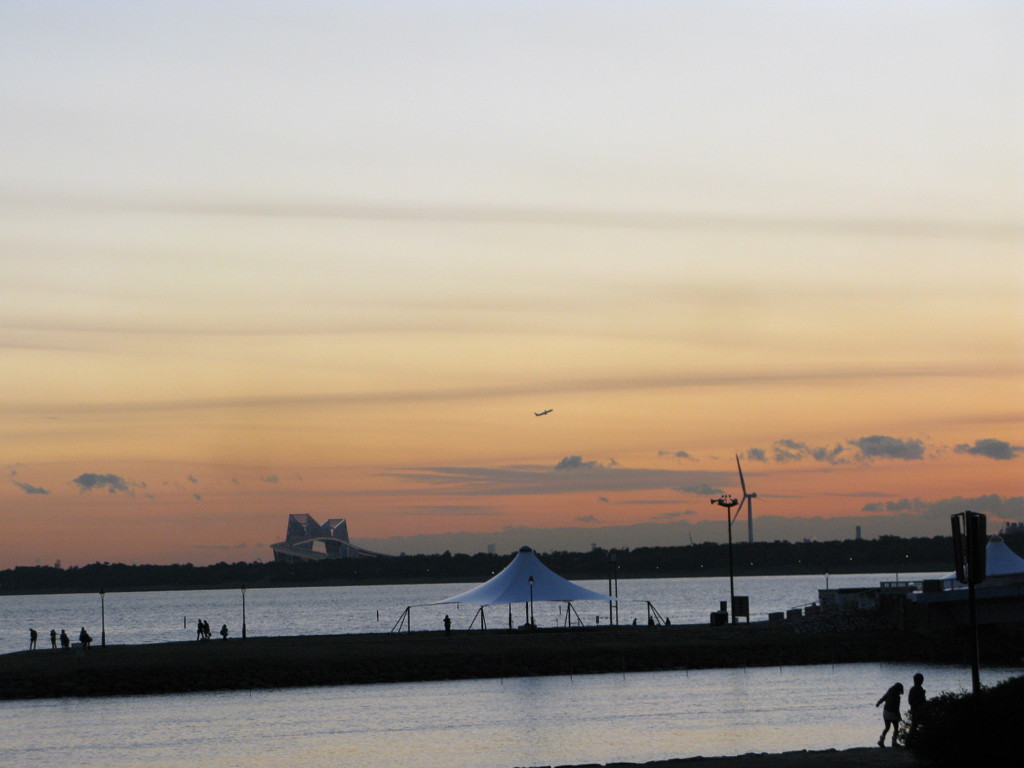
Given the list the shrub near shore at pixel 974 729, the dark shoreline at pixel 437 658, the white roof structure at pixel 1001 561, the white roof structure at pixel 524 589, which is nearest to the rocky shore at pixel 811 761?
the shrub near shore at pixel 974 729

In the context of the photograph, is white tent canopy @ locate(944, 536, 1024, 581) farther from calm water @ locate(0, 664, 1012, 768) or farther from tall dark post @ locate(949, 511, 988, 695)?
tall dark post @ locate(949, 511, 988, 695)

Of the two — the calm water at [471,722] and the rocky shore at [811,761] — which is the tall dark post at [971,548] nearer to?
the rocky shore at [811,761]

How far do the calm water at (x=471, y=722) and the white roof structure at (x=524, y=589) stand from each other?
13.1m

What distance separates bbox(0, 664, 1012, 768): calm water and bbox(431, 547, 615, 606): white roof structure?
13.1m

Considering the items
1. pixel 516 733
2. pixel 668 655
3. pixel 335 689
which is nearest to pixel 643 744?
pixel 516 733

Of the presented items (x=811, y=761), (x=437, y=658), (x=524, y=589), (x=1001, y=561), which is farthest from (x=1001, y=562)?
(x=811, y=761)

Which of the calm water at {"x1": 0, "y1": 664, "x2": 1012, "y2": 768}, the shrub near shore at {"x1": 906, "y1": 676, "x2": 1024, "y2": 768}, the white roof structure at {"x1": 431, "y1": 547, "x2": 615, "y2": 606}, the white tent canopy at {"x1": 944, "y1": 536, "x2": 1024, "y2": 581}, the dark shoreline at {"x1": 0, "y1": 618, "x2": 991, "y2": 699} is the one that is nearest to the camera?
the shrub near shore at {"x1": 906, "y1": 676, "x2": 1024, "y2": 768}

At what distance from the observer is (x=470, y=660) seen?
64.4m

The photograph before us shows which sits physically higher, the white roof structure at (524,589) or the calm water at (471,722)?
the white roof structure at (524,589)

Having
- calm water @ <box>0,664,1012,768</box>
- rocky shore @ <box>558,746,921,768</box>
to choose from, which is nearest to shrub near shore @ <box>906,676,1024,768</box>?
rocky shore @ <box>558,746,921,768</box>

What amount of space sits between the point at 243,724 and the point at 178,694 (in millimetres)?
13361

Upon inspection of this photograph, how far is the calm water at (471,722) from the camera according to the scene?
36.5m

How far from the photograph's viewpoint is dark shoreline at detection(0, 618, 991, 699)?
59688 millimetres

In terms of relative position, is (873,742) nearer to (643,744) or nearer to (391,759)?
(643,744)
